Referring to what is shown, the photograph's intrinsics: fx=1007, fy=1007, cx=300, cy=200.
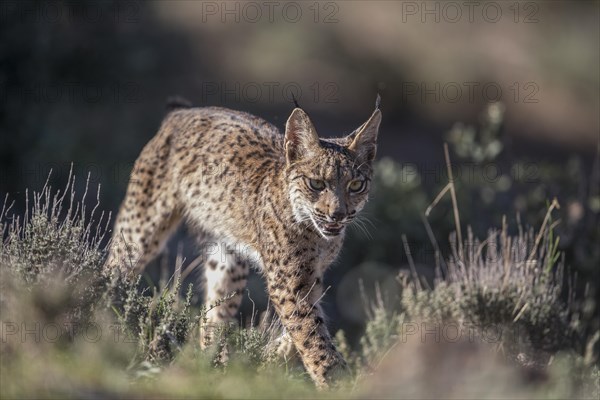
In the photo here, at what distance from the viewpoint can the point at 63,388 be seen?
14.0 feet

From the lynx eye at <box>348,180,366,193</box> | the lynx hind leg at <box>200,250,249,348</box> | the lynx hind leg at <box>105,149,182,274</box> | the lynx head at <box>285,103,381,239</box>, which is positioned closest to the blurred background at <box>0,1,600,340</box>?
the lynx hind leg at <box>200,250,249,348</box>

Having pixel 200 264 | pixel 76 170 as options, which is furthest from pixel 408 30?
pixel 200 264

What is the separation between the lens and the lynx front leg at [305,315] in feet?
21.3

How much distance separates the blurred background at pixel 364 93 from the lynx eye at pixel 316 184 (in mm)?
2154

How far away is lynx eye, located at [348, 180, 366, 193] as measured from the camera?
6590 millimetres

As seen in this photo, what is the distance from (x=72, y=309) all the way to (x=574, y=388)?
2897mm

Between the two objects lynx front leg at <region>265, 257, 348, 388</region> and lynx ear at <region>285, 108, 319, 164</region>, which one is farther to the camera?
lynx ear at <region>285, 108, 319, 164</region>

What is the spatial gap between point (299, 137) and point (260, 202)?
0.76m

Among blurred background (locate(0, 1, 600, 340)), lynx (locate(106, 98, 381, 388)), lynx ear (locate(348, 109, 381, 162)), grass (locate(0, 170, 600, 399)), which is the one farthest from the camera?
blurred background (locate(0, 1, 600, 340))

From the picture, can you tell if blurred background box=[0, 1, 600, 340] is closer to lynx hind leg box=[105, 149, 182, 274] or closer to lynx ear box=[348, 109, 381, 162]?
lynx hind leg box=[105, 149, 182, 274]

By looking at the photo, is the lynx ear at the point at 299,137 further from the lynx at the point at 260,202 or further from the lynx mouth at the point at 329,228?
the lynx mouth at the point at 329,228

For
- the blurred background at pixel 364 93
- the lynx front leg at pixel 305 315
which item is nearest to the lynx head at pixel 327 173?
the lynx front leg at pixel 305 315

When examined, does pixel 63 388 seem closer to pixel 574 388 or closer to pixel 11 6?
pixel 574 388

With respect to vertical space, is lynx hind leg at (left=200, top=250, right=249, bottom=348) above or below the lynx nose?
below
